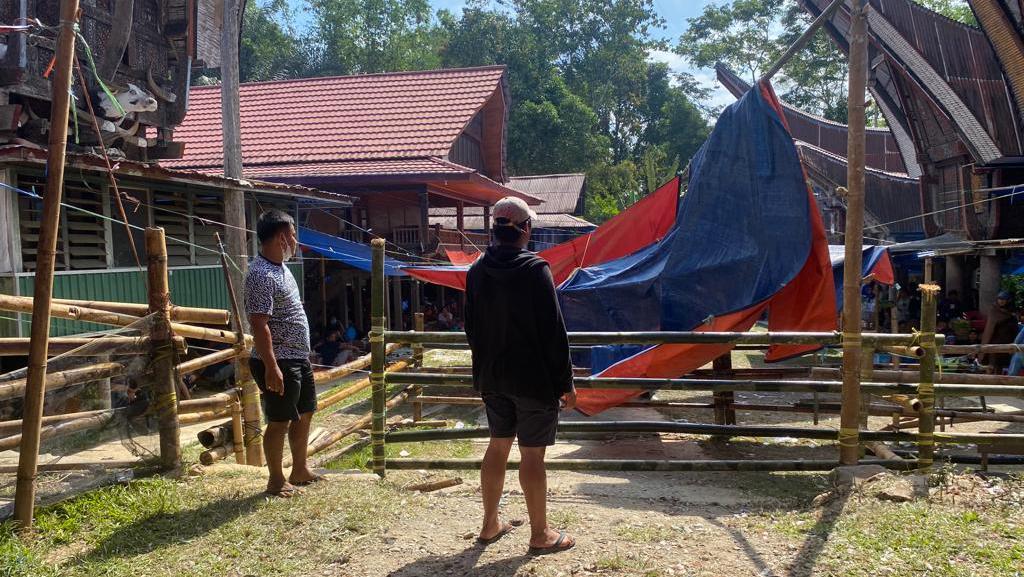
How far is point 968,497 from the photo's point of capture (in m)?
4.11

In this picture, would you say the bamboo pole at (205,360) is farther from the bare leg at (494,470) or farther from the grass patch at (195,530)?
the bare leg at (494,470)

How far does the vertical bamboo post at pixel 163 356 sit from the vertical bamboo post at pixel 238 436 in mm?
1012

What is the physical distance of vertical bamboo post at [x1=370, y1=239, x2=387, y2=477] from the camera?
470 centimetres

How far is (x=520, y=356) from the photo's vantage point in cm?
335

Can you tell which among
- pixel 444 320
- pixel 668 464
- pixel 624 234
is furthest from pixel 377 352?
pixel 444 320

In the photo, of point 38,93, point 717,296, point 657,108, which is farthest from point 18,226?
point 657,108

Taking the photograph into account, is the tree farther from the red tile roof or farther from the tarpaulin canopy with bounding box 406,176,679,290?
the tarpaulin canopy with bounding box 406,176,679,290

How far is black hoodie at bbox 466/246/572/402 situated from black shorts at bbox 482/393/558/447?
0.05 m

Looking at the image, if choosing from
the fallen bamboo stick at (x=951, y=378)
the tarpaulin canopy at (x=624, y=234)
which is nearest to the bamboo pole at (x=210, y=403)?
the tarpaulin canopy at (x=624, y=234)

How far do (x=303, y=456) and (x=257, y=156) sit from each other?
14994 millimetres

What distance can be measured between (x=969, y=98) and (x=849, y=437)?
488 inches

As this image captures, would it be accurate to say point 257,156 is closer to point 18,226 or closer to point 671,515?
point 18,226

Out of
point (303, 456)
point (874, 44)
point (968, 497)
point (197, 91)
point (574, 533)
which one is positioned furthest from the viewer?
point (197, 91)

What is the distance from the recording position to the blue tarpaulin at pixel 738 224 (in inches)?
261
